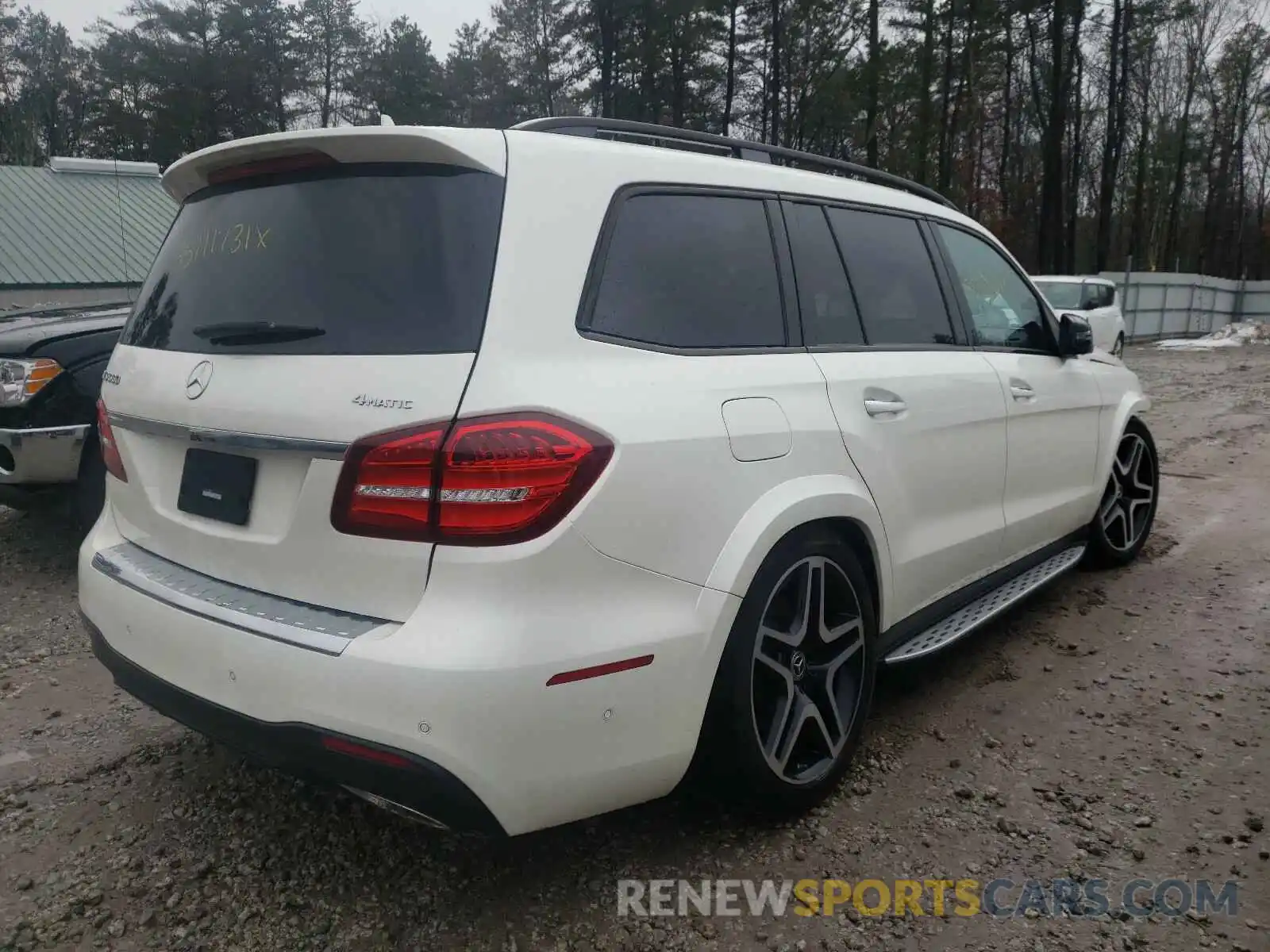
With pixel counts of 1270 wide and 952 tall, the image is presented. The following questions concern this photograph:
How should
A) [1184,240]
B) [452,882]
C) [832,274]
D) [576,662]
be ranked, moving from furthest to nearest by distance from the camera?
[1184,240] → [832,274] → [452,882] → [576,662]

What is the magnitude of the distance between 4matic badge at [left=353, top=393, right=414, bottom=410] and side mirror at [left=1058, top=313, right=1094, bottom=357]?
3.21m

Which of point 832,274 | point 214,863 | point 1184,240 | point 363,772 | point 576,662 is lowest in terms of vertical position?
point 214,863

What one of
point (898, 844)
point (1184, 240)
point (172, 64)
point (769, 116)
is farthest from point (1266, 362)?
point (1184, 240)

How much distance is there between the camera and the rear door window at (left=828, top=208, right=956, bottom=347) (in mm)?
3111

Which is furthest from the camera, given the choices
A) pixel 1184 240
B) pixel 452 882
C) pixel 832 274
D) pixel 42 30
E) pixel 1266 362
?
pixel 1184 240

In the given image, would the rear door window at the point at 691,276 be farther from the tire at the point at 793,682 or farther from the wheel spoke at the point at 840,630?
the wheel spoke at the point at 840,630

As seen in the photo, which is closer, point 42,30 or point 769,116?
point 769,116

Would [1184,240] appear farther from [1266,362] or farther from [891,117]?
[1266,362]

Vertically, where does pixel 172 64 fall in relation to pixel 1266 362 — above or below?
above

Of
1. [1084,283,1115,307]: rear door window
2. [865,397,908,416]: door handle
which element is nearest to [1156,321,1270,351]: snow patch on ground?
[1084,283,1115,307]: rear door window

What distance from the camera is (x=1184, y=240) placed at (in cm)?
5372

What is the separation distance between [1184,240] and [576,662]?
61614mm

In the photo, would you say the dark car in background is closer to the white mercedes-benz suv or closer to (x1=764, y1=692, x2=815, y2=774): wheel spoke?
the white mercedes-benz suv

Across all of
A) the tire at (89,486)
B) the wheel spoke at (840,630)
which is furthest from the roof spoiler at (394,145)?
the tire at (89,486)
